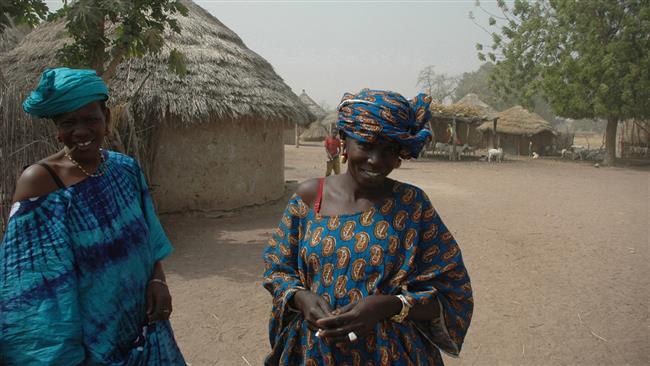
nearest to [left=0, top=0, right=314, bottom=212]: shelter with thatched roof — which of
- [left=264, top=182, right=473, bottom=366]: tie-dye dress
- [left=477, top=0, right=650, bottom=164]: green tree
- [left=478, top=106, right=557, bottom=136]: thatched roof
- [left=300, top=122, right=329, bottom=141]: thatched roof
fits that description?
[left=264, top=182, right=473, bottom=366]: tie-dye dress

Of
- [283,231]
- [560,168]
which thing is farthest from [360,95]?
[560,168]

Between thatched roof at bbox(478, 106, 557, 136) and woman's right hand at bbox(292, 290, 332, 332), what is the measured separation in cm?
2544

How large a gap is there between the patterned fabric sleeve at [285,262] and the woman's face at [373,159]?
0.24 m

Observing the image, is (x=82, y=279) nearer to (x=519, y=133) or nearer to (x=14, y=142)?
(x=14, y=142)

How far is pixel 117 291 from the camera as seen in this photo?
1498 millimetres

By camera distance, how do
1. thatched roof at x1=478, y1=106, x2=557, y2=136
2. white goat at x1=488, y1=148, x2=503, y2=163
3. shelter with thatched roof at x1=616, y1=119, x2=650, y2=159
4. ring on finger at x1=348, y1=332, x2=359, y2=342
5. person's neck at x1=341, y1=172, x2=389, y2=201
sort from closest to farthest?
ring on finger at x1=348, y1=332, x2=359, y2=342
person's neck at x1=341, y1=172, x2=389, y2=201
white goat at x1=488, y1=148, x2=503, y2=163
shelter with thatched roof at x1=616, y1=119, x2=650, y2=159
thatched roof at x1=478, y1=106, x2=557, y2=136

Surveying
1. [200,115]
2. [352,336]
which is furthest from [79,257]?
[200,115]

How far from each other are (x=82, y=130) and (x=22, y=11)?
152 inches

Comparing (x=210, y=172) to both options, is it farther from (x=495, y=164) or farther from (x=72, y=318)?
(x=495, y=164)

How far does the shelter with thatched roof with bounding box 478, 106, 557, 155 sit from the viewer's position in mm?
24656

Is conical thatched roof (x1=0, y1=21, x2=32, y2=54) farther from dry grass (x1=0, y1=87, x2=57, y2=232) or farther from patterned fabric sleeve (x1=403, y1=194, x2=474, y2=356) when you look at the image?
patterned fabric sleeve (x1=403, y1=194, x2=474, y2=356)

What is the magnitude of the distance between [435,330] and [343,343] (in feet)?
1.04

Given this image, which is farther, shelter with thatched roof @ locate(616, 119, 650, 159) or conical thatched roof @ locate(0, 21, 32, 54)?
shelter with thatched roof @ locate(616, 119, 650, 159)

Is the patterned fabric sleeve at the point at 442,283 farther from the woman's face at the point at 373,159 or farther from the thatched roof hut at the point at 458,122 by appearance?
the thatched roof hut at the point at 458,122
